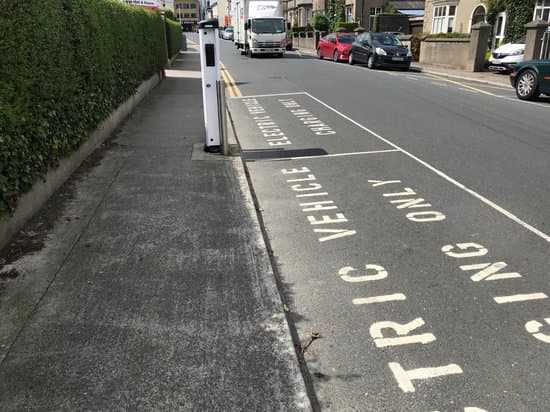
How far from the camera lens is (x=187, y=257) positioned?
14.8 feet

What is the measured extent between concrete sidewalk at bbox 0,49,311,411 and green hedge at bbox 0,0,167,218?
2.16 feet

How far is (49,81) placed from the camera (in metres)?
5.65

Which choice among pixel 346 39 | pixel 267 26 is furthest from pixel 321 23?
pixel 346 39

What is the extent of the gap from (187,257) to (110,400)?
1.87 meters

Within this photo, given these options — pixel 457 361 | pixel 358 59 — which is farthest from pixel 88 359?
pixel 358 59

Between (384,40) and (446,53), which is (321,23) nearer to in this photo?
(446,53)

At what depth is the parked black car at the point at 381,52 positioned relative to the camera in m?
24.0

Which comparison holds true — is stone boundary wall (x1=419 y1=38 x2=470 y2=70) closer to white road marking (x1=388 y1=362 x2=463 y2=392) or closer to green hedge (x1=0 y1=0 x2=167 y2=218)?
green hedge (x1=0 y1=0 x2=167 y2=218)

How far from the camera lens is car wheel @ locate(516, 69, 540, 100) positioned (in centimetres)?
1434

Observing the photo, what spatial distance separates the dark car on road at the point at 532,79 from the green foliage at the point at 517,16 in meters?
12.6

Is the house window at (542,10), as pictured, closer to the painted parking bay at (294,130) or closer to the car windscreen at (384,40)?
the car windscreen at (384,40)

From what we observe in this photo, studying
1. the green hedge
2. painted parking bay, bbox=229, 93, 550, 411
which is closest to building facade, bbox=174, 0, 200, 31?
the green hedge

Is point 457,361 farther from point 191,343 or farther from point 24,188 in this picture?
point 24,188

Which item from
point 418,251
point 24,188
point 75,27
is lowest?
point 418,251
